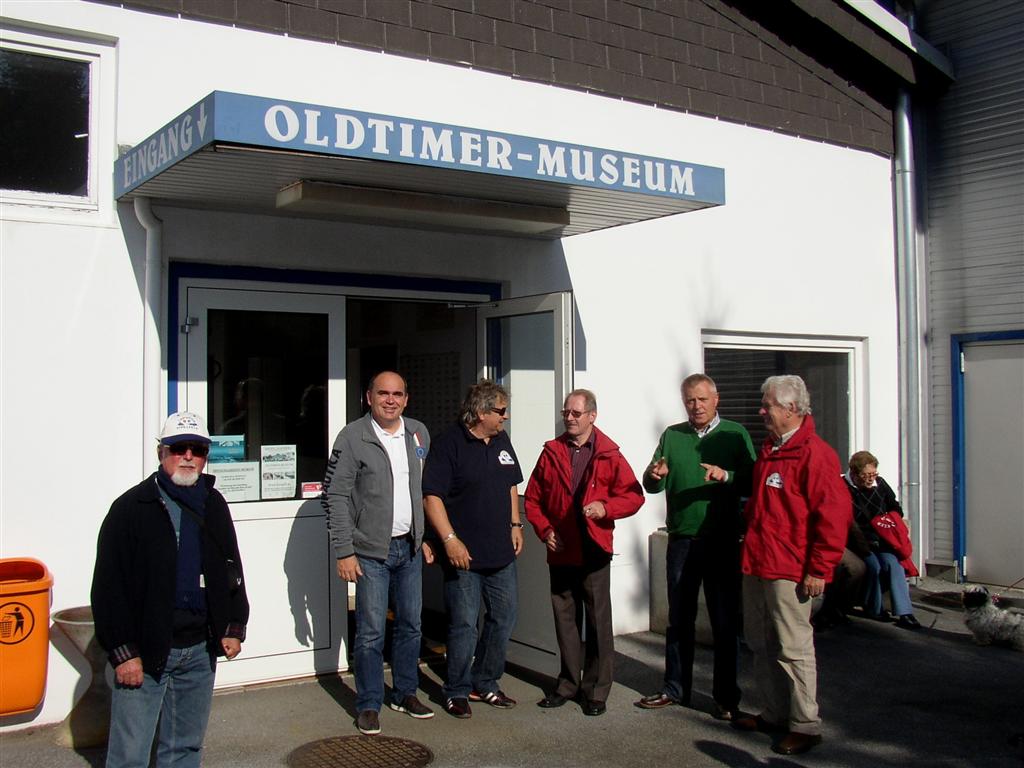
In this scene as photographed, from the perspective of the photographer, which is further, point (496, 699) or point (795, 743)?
point (496, 699)

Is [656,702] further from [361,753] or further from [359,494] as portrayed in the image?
[359,494]

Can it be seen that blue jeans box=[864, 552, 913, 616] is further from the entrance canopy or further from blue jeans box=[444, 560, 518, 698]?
blue jeans box=[444, 560, 518, 698]

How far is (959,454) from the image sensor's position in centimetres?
939

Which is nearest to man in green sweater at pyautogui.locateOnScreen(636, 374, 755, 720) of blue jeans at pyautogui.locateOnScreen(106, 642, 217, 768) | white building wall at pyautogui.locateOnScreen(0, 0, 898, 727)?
white building wall at pyautogui.locateOnScreen(0, 0, 898, 727)

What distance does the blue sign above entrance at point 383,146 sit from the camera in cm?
473

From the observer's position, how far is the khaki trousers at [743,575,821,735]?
5.15 metres

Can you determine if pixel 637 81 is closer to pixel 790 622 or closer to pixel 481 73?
pixel 481 73

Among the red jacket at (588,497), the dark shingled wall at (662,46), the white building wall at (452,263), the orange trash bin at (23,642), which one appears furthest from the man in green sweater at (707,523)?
the orange trash bin at (23,642)

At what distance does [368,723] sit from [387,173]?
9.06 feet

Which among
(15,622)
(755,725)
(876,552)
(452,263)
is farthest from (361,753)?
(876,552)

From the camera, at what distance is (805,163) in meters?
8.98

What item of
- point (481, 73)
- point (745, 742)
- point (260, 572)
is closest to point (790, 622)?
point (745, 742)

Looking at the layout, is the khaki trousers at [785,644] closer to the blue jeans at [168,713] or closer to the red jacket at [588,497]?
the red jacket at [588,497]

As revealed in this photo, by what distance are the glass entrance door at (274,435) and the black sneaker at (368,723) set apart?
1001 millimetres
